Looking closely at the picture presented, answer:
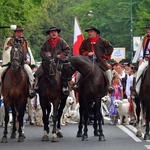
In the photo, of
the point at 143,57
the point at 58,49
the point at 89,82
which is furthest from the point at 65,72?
the point at 143,57

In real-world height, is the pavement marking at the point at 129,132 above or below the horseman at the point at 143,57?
below

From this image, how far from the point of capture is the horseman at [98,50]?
65.9 feet

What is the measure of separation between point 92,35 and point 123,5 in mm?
62419

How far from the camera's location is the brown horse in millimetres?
19047

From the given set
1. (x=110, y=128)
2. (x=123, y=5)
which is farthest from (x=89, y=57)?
(x=123, y=5)

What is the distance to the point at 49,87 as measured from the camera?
19484 millimetres

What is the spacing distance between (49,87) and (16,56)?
53.2 inches

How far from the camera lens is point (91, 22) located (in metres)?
92.6

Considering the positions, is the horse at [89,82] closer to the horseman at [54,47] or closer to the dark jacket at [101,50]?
→ the dark jacket at [101,50]

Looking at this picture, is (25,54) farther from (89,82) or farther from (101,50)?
(101,50)

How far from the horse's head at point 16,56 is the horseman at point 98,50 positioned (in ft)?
6.21

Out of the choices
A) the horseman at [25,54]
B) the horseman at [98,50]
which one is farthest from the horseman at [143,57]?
the horseman at [25,54]

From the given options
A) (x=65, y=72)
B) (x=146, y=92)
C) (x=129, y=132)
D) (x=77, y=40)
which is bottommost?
(x=129, y=132)

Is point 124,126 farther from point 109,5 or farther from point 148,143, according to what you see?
point 109,5
